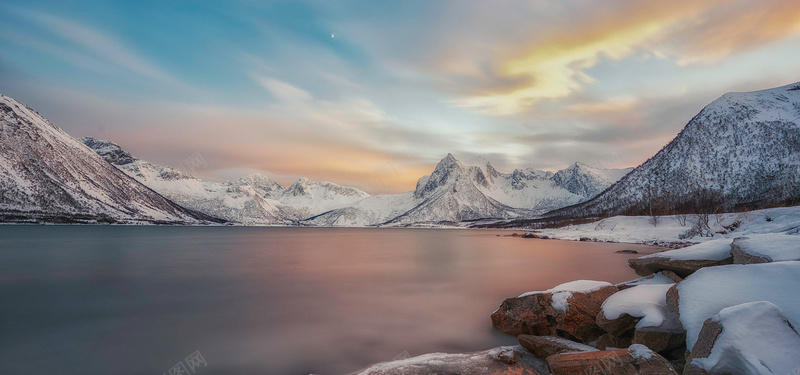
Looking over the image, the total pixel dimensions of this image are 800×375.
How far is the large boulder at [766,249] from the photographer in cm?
852

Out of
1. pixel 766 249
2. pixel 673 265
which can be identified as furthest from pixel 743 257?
pixel 673 265

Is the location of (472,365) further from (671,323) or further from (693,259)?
(693,259)

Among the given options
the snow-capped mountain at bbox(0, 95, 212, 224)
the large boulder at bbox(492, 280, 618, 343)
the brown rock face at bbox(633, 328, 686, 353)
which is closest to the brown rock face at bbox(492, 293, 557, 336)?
the large boulder at bbox(492, 280, 618, 343)

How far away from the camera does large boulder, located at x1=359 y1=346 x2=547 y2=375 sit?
7.78 m

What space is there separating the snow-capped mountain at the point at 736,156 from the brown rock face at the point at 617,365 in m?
89.6

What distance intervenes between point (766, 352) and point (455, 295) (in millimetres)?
13756

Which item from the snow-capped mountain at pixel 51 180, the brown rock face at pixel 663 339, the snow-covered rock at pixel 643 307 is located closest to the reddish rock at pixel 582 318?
the snow-covered rock at pixel 643 307

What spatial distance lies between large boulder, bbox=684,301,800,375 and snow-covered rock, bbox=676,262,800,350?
92cm

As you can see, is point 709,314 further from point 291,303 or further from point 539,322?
point 291,303

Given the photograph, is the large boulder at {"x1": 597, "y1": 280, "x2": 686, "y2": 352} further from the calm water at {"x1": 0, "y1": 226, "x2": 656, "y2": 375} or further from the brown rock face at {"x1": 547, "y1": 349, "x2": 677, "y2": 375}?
the calm water at {"x1": 0, "y1": 226, "x2": 656, "y2": 375}

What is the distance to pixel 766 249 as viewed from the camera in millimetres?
9117

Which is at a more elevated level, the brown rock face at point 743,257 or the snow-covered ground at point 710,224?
the brown rock face at point 743,257

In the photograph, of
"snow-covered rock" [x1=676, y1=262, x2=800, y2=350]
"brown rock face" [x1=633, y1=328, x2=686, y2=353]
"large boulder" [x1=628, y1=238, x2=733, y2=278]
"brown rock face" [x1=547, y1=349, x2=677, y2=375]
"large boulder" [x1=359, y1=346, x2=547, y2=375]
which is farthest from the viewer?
"large boulder" [x1=628, y1=238, x2=733, y2=278]

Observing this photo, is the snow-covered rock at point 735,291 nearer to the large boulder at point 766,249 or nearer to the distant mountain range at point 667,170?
the large boulder at point 766,249
